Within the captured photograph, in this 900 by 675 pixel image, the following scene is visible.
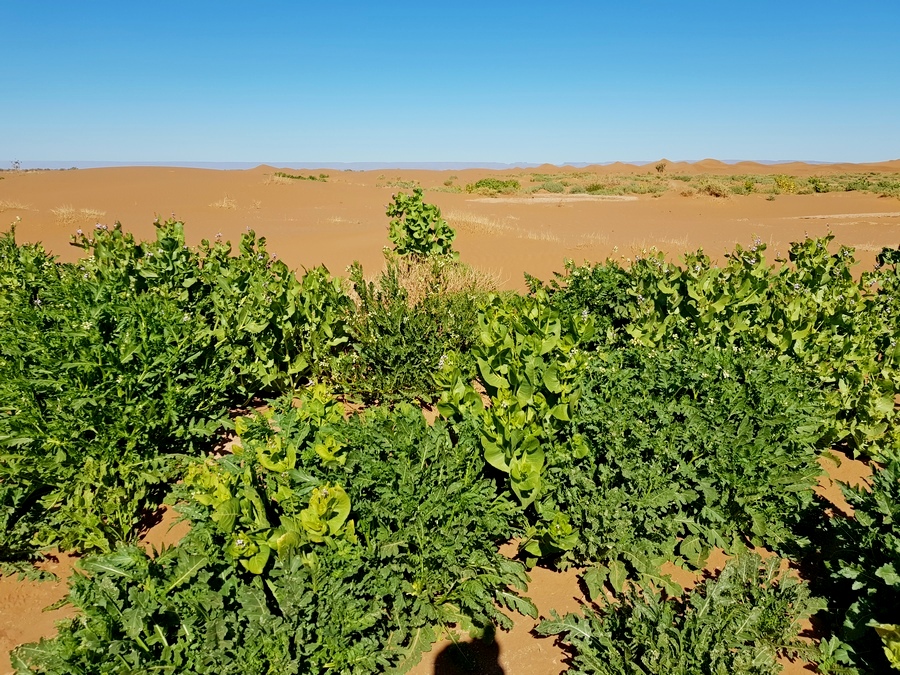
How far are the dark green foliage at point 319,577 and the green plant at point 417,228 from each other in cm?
578

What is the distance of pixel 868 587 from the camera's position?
246 cm

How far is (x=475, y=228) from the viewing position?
46.8ft

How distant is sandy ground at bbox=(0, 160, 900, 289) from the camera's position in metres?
12.2

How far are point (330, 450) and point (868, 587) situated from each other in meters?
2.58


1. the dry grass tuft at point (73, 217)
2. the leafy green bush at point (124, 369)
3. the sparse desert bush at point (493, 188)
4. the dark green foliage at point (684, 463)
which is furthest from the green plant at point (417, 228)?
the sparse desert bush at point (493, 188)

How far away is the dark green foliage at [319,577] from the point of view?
1.96 meters

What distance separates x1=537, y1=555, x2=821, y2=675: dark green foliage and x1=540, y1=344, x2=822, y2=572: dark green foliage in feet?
1.17

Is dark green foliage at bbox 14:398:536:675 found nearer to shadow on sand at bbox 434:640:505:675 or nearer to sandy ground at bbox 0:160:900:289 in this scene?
shadow on sand at bbox 434:640:505:675

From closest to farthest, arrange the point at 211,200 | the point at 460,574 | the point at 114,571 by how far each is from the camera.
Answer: the point at 114,571 < the point at 460,574 < the point at 211,200

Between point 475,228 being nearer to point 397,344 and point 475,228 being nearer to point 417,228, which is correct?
point 417,228

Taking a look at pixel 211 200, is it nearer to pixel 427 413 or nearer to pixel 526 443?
pixel 427 413

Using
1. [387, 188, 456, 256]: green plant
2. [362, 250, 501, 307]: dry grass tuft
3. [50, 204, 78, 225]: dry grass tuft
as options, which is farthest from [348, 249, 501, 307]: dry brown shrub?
[50, 204, 78, 225]: dry grass tuft

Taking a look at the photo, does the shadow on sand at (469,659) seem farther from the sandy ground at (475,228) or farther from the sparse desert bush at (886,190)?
the sparse desert bush at (886,190)

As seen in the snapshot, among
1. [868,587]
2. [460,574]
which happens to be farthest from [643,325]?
[460,574]
